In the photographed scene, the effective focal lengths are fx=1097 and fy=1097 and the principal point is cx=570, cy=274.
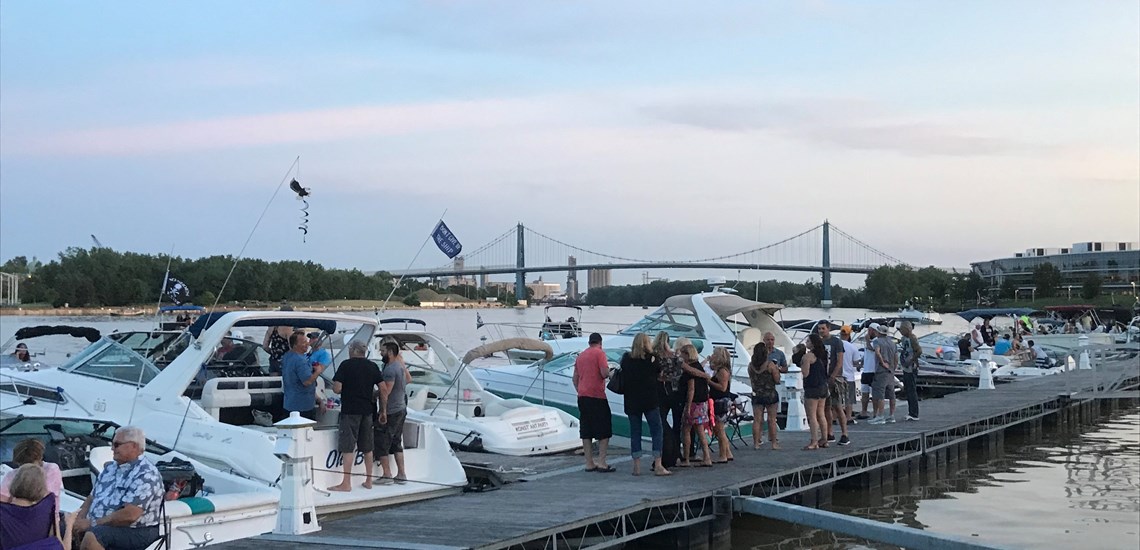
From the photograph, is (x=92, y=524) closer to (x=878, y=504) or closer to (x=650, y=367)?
(x=650, y=367)

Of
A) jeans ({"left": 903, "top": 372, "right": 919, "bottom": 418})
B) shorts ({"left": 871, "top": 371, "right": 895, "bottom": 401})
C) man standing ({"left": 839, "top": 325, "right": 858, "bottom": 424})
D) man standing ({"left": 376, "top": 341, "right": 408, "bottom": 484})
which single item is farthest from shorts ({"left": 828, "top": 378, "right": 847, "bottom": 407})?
man standing ({"left": 376, "top": 341, "right": 408, "bottom": 484})

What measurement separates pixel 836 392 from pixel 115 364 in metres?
8.19

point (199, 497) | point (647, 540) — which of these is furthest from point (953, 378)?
point (199, 497)

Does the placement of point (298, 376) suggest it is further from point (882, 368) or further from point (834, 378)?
point (882, 368)

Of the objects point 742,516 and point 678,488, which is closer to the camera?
point 678,488

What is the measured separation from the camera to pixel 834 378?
1295 centimetres

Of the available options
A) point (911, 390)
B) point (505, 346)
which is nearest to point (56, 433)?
point (505, 346)

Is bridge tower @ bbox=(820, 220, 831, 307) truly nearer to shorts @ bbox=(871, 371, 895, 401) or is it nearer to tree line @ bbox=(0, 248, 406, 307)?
tree line @ bbox=(0, 248, 406, 307)

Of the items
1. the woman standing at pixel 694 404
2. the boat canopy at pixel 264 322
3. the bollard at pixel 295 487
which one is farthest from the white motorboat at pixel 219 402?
the woman standing at pixel 694 404

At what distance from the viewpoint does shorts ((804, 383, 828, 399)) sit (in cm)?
1241

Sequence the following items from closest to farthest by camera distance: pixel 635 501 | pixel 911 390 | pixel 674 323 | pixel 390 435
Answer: pixel 635 501 < pixel 390 435 < pixel 911 390 < pixel 674 323

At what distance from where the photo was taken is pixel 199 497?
840 centimetres

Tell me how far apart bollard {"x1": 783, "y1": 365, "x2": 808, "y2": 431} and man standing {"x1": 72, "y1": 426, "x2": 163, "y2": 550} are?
10.2 meters

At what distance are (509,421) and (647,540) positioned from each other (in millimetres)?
2589
